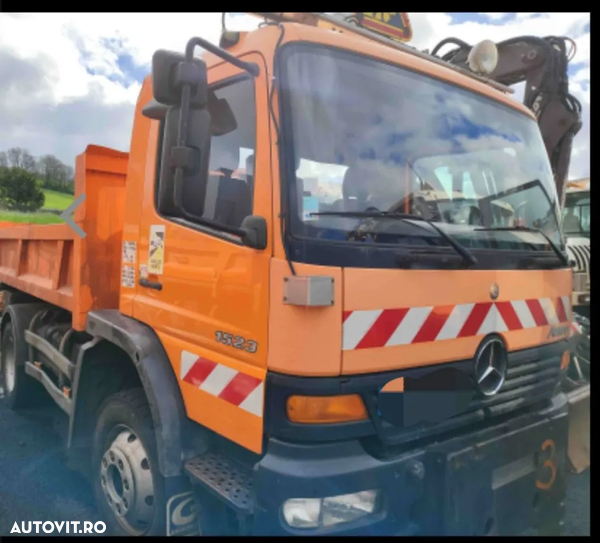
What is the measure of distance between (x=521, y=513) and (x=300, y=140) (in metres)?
1.92

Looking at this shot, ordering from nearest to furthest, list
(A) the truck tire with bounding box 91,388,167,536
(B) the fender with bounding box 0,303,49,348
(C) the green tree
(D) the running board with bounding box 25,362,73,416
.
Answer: (A) the truck tire with bounding box 91,388,167,536 → (C) the green tree → (D) the running board with bounding box 25,362,73,416 → (B) the fender with bounding box 0,303,49,348

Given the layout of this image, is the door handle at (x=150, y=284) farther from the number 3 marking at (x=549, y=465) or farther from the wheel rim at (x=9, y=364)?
the wheel rim at (x=9, y=364)

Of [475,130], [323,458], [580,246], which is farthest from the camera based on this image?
[580,246]

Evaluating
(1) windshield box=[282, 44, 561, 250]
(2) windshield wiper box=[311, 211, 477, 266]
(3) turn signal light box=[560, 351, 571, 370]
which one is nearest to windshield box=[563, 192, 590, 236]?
(3) turn signal light box=[560, 351, 571, 370]

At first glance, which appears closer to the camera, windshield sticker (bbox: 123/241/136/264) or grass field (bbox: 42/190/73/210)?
windshield sticker (bbox: 123/241/136/264)

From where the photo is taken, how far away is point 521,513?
7.73ft

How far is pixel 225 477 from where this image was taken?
2092 mm

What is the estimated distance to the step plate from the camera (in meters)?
1.94

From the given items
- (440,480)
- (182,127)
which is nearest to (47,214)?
(182,127)

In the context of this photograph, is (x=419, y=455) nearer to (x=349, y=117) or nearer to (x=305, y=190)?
(x=305, y=190)

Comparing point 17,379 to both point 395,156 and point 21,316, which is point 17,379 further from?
point 395,156

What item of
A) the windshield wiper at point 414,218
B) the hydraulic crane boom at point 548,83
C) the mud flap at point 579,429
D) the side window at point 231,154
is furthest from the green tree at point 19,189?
the mud flap at point 579,429

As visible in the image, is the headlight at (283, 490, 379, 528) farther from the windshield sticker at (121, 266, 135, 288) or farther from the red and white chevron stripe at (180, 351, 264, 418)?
the windshield sticker at (121, 266, 135, 288)
